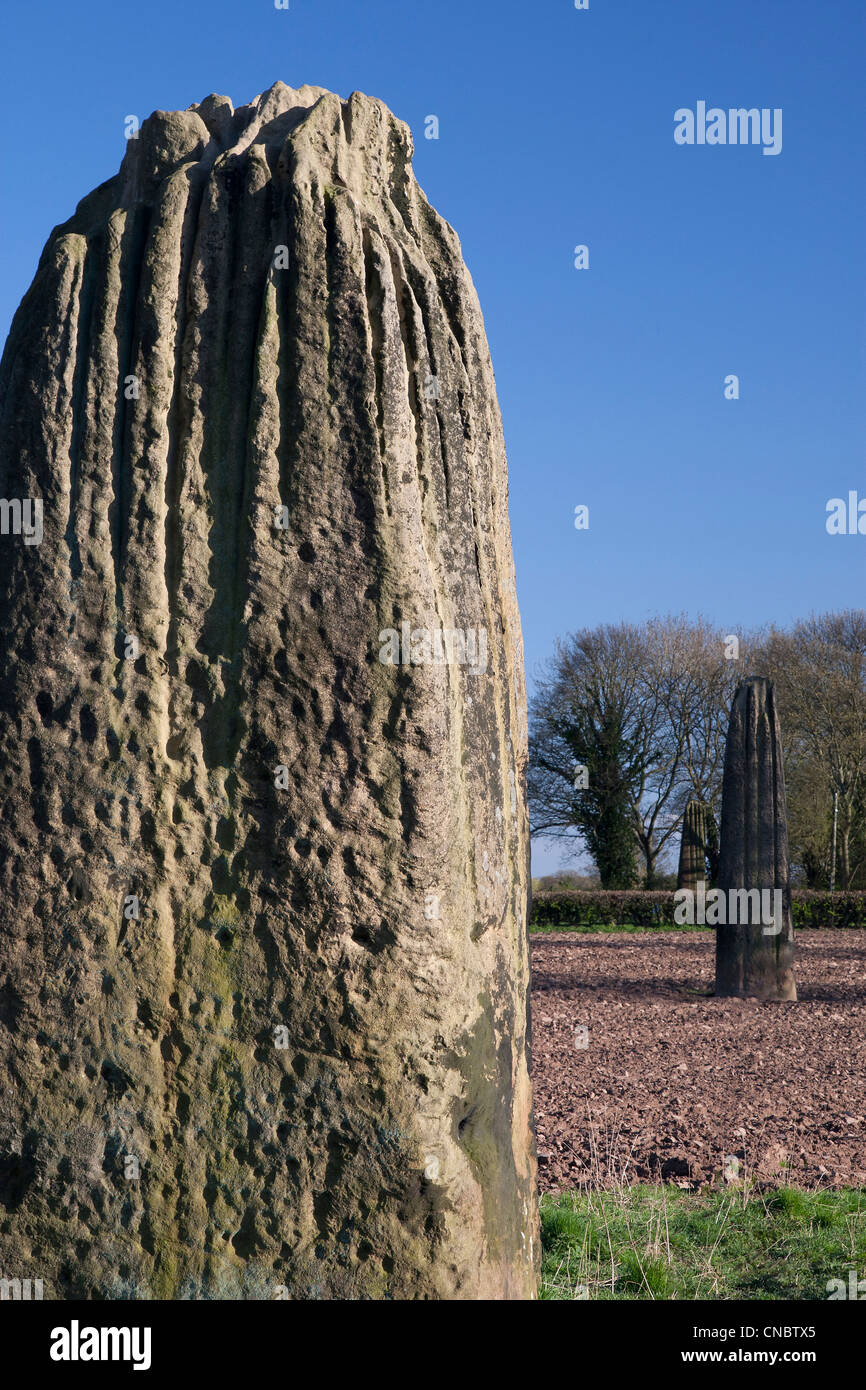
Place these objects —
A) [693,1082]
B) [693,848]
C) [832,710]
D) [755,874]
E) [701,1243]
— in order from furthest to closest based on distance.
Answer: [832,710] < [693,848] < [755,874] < [693,1082] < [701,1243]

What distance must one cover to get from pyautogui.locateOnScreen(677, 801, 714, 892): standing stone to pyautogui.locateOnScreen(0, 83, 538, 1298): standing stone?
2258 cm

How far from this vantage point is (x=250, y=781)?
2.77m

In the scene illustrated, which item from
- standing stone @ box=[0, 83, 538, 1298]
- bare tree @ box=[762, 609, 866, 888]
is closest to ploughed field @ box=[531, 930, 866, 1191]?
standing stone @ box=[0, 83, 538, 1298]

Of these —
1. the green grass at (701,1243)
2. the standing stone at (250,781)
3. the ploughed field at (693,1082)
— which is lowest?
the ploughed field at (693,1082)

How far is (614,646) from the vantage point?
33.5 m

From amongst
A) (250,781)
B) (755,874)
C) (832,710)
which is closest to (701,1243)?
(250,781)

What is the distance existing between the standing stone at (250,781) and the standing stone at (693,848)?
2258cm

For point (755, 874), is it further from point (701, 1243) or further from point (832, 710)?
point (832, 710)

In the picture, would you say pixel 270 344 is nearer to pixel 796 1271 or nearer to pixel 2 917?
pixel 2 917

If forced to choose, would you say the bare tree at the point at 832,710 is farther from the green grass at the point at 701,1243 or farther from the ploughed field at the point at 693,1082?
the green grass at the point at 701,1243

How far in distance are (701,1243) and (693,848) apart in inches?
818

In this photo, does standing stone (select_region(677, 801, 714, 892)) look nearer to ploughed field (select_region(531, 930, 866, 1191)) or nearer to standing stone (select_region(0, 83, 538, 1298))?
ploughed field (select_region(531, 930, 866, 1191))

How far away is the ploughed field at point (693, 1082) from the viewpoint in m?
5.91

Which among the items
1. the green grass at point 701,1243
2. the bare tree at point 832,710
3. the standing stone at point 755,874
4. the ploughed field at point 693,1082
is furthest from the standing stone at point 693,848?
the green grass at point 701,1243
